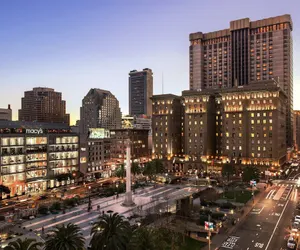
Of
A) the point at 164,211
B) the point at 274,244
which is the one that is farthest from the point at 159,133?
the point at 274,244

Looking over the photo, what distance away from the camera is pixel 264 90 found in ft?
433

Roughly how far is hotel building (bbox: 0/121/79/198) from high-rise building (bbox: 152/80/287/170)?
5491 centimetres

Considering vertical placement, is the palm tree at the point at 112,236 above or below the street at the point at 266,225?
above

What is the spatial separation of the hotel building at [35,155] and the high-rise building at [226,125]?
54.9m

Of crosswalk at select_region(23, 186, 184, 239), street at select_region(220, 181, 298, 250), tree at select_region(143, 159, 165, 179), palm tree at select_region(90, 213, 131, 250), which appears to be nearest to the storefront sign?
crosswalk at select_region(23, 186, 184, 239)

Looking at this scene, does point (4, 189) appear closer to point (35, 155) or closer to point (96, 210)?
point (35, 155)

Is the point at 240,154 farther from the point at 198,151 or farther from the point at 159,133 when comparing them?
the point at 159,133

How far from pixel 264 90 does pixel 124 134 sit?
245 feet

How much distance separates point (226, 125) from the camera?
467ft

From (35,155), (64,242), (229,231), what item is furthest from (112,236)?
(35,155)

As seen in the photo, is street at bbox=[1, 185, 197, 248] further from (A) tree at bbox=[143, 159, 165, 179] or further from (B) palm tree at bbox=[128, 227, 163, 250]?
(B) palm tree at bbox=[128, 227, 163, 250]

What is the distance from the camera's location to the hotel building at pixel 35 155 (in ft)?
314

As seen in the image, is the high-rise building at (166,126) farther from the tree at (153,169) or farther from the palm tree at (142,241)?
the palm tree at (142,241)

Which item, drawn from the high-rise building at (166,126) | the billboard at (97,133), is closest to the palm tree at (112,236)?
the billboard at (97,133)
